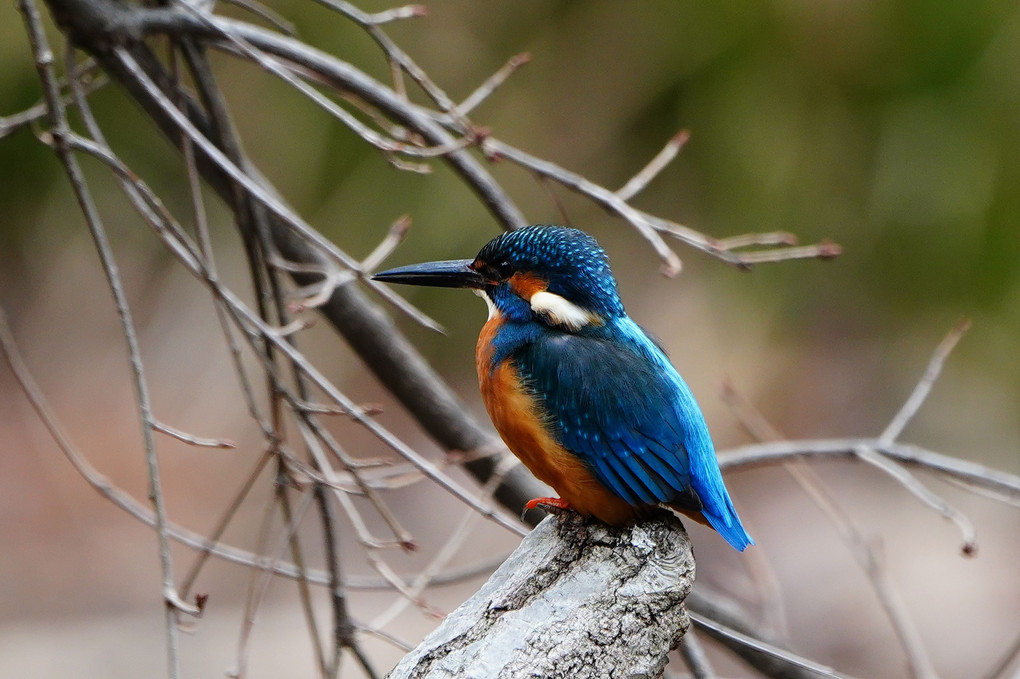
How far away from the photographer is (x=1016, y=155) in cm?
480

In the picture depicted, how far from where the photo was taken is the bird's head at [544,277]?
2.08m

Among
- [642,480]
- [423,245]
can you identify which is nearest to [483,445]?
[642,480]

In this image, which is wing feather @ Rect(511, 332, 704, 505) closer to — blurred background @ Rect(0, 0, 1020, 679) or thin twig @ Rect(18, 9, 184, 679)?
thin twig @ Rect(18, 9, 184, 679)

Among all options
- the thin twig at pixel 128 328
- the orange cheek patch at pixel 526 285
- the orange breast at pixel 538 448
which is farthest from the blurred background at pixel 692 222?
the thin twig at pixel 128 328

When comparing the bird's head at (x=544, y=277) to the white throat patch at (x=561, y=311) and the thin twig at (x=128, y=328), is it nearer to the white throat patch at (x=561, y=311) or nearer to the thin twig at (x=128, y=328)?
the white throat patch at (x=561, y=311)

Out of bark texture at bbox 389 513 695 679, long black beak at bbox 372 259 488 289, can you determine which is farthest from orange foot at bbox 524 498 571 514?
long black beak at bbox 372 259 488 289

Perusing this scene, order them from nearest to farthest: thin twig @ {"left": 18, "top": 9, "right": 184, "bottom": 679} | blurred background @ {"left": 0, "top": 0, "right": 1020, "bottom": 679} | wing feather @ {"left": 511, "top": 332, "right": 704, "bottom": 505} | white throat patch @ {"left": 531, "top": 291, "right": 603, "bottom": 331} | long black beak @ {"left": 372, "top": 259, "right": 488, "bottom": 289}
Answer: thin twig @ {"left": 18, "top": 9, "right": 184, "bottom": 679}
wing feather @ {"left": 511, "top": 332, "right": 704, "bottom": 505}
white throat patch @ {"left": 531, "top": 291, "right": 603, "bottom": 331}
long black beak @ {"left": 372, "top": 259, "right": 488, "bottom": 289}
blurred background @ {"left": 0, "top": 0, "right": 1020, "bottom": 679}

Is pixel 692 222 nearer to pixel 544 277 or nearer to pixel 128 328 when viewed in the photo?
pixel 544 277

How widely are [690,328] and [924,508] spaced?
1476mm

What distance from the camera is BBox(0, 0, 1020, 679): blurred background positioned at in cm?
480

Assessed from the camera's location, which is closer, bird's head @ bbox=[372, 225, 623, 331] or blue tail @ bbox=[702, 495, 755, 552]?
blue tail @ bbox=[702, 495, 755, 552]

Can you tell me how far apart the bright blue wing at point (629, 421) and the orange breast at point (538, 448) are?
0.02 metres

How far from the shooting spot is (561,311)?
6.82 ft

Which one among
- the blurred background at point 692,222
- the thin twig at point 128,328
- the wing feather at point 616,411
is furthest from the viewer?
the blurred background at point 692,222
